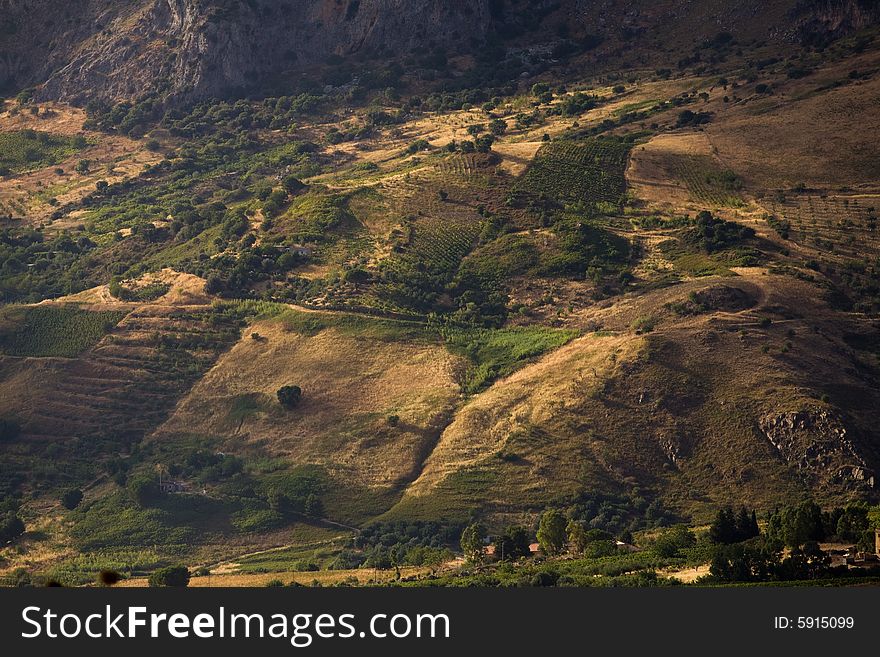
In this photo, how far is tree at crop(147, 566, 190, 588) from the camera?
9438 centimetres

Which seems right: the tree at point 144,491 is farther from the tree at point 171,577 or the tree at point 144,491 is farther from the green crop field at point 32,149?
the green crop field at point 32,149

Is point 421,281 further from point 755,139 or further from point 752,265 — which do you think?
point 755,139

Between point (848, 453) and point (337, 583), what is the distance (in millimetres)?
42319

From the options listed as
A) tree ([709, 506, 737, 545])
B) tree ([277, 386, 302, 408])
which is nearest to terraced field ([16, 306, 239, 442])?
tree ([277, 386, 302, 408])

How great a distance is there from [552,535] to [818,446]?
2551cm

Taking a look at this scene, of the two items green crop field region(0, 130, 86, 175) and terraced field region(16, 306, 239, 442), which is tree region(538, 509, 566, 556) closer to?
terraced field region(16, 306, 239, 442)

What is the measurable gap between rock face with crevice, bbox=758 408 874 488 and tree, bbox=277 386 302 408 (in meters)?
39.3

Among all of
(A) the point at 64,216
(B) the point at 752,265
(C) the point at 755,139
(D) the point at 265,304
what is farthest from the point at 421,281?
(A) the point at 64,216

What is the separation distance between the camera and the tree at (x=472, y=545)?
96.1 meters

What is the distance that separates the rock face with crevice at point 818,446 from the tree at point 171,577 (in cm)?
4615

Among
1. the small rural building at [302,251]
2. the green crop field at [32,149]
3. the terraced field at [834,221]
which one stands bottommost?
the terraced field at [834,221]

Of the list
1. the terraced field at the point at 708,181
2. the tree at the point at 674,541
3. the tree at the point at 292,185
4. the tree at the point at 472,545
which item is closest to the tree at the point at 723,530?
the tree at the point at 674,541

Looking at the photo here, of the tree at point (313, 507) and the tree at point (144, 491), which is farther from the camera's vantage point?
the tree at point (144, 491)

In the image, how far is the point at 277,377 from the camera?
12650cm
